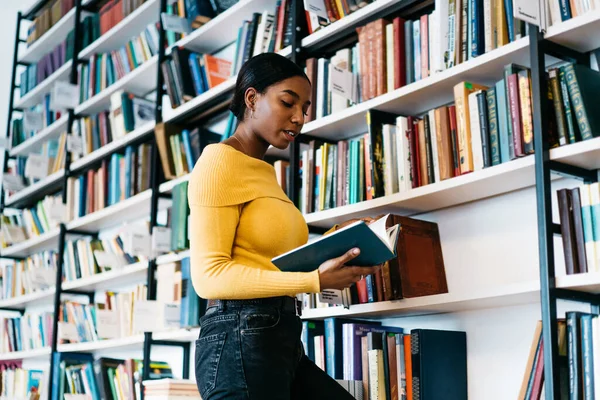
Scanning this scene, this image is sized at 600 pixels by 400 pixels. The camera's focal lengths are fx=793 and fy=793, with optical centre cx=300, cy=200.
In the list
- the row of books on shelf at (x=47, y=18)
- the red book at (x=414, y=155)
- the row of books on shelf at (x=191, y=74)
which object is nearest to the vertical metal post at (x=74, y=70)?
the row of books on shelf at (x=47, y=18)

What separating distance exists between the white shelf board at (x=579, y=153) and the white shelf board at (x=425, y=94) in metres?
0.33

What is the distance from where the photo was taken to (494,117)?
88.0 inches

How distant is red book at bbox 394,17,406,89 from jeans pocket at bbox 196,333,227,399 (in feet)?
4.14

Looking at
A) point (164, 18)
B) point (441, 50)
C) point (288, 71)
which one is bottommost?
point (288, 71)

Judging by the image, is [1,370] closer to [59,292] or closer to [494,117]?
[59,292]

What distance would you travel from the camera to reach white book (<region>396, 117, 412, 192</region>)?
8.16ft

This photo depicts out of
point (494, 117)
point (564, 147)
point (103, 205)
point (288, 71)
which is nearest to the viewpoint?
point (288, 71)

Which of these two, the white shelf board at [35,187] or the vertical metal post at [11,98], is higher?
the vertical metal post at [11,98]

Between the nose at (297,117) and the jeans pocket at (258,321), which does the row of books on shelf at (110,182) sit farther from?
the jeans pocket at (258,321)

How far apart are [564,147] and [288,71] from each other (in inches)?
29.5

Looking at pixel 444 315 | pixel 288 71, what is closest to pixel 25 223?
pixel 444 315

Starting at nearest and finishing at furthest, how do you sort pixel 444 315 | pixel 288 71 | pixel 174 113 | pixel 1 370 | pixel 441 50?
pixel 288 71, pixel 441 50, pixel 444 315, pixel 174 113, pixel 1 370

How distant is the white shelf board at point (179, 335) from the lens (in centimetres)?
330

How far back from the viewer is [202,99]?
346 centimetres
